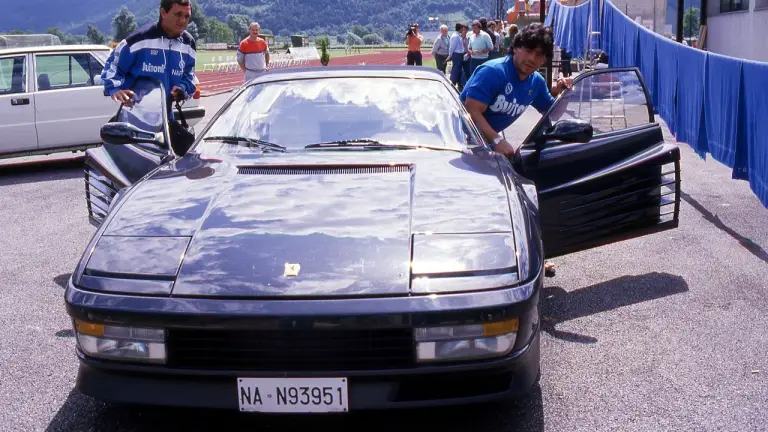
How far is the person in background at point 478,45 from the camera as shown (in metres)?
18.7

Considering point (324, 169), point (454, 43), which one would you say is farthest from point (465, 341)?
point (454, 43)

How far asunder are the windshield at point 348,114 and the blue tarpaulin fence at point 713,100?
3540mm

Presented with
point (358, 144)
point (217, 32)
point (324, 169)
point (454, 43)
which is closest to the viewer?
point (324, 169)

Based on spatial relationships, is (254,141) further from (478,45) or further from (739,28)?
(739,28)

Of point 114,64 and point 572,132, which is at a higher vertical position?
point 114,64

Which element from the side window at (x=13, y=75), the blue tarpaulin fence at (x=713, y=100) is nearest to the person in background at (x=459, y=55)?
the blue tarpaulin fence at (x=713, y=100)

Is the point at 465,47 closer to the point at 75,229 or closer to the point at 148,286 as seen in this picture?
the point at 75,229

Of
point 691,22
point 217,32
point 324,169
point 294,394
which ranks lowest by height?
point 294,394

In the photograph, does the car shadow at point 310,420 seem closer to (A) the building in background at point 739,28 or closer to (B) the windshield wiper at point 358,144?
(B) the windshield wiper at point 358,144

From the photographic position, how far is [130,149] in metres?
5.00

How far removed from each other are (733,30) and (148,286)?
2756 centimetres

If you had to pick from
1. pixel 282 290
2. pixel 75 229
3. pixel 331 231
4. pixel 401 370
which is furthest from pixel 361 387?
pixel 75 229

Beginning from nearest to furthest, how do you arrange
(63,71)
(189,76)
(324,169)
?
(324,169), (189,76), (63,71)

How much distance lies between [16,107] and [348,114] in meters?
7.44
